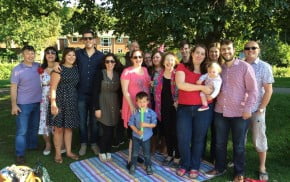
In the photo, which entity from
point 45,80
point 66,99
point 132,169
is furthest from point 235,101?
A: point 45,80

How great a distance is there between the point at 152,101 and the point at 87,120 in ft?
4.87

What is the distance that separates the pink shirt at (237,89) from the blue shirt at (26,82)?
3297 mm

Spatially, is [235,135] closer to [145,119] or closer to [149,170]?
[145,119]

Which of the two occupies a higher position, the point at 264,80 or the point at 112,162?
the point at 264,80

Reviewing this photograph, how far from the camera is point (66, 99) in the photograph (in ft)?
18.5

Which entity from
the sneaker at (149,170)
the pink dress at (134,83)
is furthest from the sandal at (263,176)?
the pink dress at (134,83)

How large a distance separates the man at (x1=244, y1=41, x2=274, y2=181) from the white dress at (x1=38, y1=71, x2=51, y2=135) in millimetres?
3513

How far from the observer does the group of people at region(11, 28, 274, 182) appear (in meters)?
4.66

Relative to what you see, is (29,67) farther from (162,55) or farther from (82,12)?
(82,12)

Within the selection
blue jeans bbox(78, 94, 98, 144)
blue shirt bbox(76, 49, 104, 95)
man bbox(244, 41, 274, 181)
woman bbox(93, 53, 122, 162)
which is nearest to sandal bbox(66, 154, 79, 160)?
blue jeans bbox(78, 94, 98, 144)

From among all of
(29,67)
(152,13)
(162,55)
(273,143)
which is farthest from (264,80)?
(29,67)

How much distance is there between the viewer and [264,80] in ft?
15.4

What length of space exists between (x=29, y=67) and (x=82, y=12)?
4.76m

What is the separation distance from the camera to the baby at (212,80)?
455 cm
